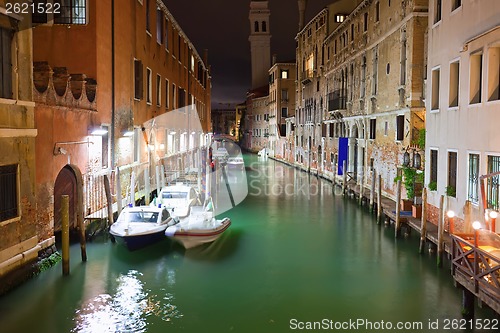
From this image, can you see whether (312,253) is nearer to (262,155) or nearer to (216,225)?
(216,225)

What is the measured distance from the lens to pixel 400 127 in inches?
714

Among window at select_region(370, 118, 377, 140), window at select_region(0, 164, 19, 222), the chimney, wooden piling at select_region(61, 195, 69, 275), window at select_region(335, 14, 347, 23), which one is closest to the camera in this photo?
window at select_region(0, 164, 19, 222)

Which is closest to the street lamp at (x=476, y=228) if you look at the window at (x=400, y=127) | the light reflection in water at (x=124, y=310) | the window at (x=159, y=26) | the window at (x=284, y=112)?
the light reflection in water at (x=124, y=310)

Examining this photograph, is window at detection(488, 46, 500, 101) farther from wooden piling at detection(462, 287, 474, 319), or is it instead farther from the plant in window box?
wooden piling at detection(462, 287, 474, 319)

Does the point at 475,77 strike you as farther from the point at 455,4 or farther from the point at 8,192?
the point at 8,192

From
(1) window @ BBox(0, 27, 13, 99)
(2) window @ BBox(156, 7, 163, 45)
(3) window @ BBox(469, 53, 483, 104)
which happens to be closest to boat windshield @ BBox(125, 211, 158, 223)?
(1) window @ BBox(0, 27, 13, 99)

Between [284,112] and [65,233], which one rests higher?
[284,112]

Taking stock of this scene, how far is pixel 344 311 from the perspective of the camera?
29.9ft

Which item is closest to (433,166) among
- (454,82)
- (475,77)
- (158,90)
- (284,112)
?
(454,82)

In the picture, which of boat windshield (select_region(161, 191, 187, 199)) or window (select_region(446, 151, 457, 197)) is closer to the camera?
window (select_region(446, 151, 457, 197))

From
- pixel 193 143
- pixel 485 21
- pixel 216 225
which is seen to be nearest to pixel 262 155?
pixel 193 143

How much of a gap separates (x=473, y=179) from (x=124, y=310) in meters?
7.85

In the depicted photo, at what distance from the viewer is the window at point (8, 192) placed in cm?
874

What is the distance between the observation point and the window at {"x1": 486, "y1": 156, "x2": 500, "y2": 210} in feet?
32.8
